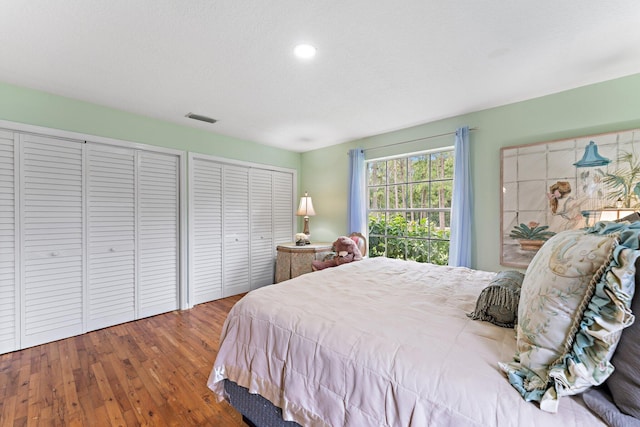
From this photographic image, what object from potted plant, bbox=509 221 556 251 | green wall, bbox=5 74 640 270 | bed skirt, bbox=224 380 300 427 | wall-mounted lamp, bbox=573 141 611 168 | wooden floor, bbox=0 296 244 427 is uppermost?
green wall, bbox=5 74 640 270

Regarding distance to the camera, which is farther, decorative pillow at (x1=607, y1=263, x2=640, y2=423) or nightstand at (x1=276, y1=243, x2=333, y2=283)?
nightstand at (x1=276, y1=243, x2=333, y2=283)

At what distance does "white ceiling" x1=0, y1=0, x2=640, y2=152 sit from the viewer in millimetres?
1576

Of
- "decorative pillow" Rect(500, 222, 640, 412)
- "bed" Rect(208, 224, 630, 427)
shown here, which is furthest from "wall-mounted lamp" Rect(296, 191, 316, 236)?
"decorative pillow" Rect(500, 222, 640, 412)

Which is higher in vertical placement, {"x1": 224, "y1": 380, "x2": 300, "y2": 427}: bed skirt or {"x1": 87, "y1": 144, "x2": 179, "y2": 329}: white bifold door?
{"x1": 87, "y1": 144, "x2": 179, "y2": 329}: white bifold door

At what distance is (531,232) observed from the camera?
270 cm

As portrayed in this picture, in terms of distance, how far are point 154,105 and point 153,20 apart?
152 centimetres

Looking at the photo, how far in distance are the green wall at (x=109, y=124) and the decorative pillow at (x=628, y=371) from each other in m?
4.10

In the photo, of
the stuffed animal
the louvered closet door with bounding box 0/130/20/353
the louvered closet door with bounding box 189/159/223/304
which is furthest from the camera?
the louvered closet door with bounding box 189/159/223/304

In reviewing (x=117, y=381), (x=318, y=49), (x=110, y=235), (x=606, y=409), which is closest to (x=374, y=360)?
(x=606, y=409)

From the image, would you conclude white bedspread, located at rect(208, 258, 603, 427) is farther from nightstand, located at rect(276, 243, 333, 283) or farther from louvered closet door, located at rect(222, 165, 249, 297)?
louvered closet door, located at rect(222, 165, 249, 297)

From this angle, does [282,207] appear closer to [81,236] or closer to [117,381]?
[81,236]

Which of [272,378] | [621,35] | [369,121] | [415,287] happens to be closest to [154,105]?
[369,121]

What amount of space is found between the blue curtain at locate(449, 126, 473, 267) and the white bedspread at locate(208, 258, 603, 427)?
126 centimetres

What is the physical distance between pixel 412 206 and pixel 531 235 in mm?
1387
